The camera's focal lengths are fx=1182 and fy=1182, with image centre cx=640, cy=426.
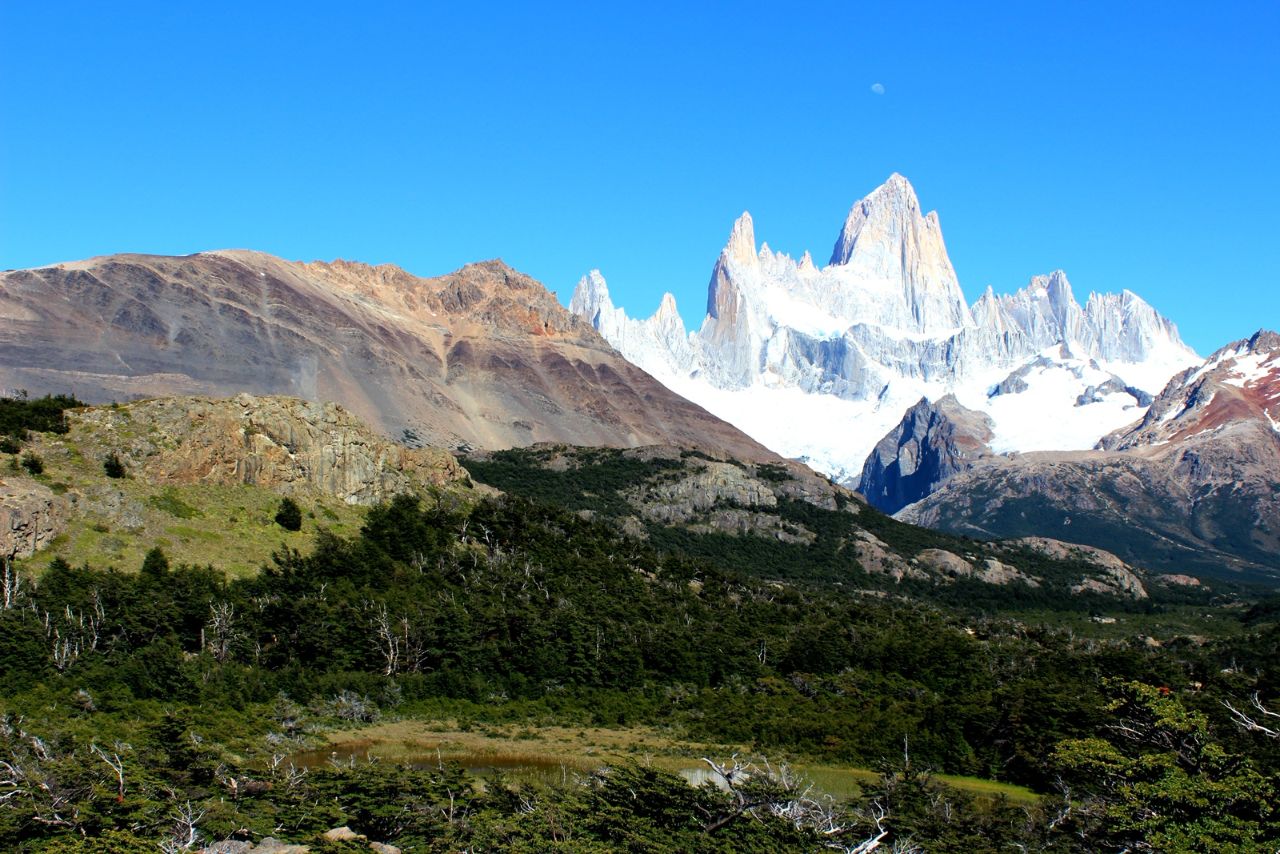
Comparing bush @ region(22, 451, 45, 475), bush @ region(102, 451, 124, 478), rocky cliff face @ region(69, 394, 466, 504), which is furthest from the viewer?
rocky cliff face @ region(69, 394, 466, 504)

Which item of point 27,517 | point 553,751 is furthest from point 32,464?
point 553,751

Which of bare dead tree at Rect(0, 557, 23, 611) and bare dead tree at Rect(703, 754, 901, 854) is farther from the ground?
bare dead tree at Rect(0, 557, 23, 611)

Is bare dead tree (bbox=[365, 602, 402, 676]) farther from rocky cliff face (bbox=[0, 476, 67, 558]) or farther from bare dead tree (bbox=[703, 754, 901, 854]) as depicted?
bare dead tree (bbox=[703, 754, 901, 854])

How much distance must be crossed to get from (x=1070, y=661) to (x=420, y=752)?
72.2m

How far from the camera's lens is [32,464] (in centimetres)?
10894

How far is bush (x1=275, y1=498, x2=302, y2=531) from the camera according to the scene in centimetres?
12094

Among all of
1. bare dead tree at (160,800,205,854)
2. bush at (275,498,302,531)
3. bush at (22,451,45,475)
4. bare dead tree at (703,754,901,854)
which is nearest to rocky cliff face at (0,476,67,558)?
bush at (22,451,45,475)

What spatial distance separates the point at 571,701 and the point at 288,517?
120 feet

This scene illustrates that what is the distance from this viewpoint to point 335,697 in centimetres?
9725

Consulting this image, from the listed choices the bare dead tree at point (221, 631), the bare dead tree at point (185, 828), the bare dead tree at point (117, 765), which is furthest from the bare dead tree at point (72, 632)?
the bare dead tree at point (185, 828)

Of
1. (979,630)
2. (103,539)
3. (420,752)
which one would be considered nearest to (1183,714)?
(420,752)

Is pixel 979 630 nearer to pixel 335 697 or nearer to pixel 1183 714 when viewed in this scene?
pixel 335 697

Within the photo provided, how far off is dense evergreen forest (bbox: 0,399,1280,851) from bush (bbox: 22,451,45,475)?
1414 centimetres

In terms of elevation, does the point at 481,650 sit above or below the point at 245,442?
below
